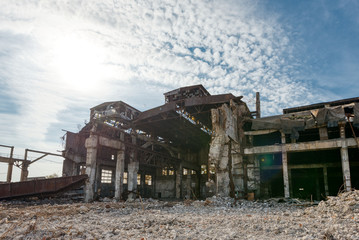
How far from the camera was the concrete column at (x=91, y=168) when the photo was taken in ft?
59.1

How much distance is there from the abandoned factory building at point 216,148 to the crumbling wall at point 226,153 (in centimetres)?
7

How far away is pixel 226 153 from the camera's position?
57.4ft

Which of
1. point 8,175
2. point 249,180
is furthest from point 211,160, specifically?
point 8,175

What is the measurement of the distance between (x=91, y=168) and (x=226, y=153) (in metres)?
9.91

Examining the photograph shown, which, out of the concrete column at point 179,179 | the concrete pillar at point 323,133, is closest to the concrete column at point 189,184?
the concrete column at point 179,179

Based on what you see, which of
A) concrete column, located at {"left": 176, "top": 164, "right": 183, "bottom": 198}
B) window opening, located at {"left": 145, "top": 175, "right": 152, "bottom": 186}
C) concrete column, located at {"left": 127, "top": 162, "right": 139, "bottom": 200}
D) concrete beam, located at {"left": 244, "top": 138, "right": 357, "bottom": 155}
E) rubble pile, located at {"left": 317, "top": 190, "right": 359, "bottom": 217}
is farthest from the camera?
window opening, located at {"left": 145, "top": 175, "right": 152, "bottom": 186}

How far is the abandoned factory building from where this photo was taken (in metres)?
18.0

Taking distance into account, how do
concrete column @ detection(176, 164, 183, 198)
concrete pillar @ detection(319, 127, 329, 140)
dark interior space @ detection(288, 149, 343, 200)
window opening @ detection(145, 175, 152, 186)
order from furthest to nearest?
window opening @ detection(145, 175, 152, 186), concrete column @ detection(176, 164, 183, 198), dark interior space @ detection(288, 149, 343, 200), concrete pillar @ detection(319, 127, 329, 140)

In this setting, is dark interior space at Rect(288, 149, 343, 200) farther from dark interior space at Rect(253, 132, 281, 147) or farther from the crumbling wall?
the crumbling wall

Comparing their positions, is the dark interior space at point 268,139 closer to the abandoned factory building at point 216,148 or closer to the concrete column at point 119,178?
the abandoned factory building at point 216,148

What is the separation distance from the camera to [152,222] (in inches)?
306

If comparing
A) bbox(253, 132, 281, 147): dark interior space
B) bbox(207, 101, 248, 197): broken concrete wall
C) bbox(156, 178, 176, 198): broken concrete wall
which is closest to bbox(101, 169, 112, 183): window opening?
bbox(156, 178, 176, 198): broken concrete wall

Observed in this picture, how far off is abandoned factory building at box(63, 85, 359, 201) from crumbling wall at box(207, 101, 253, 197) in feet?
0.22

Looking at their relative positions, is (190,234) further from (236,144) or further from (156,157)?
(156,157)
